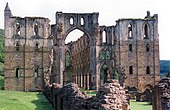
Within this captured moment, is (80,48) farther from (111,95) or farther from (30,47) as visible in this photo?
(111,95)

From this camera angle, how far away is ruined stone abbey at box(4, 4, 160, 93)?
42719mm

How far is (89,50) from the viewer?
48.1 meters

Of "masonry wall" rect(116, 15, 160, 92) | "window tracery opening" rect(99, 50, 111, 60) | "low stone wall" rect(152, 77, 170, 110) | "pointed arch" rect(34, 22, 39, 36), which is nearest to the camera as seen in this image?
"low stone wall" rect(152, 77, 170, 110)

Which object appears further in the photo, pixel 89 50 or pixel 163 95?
pixel 89 50

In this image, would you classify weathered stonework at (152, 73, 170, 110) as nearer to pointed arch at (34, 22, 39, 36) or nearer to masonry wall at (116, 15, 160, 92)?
pointed arch at (34, 22, 39, 36)

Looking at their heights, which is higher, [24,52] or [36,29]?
[36,29]

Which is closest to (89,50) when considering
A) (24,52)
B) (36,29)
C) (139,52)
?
(139,52)

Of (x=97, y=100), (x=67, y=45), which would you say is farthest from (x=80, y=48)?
(x=97, y=100)

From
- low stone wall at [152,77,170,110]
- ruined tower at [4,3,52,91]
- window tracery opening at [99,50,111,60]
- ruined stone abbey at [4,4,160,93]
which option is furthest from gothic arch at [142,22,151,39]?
low stone wall at [152,77,170,110]

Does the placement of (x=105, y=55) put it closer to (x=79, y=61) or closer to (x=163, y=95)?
(x=79, y=61)

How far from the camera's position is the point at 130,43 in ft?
153

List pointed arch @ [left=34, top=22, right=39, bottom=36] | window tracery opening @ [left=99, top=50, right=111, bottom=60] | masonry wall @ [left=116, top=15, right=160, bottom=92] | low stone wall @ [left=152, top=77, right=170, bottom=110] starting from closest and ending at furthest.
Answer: low stone wall @ [left=152, top=77, right=170, bottom=110]
pointed arch @ [left=34, top=22, right=39, bottom=36]
masonry wall @ [left=116, top=15, right=160, bottom=92]
window tracery opening @ [left=99, top=50, right=111, bottom=60]

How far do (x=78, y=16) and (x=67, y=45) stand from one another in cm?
1930

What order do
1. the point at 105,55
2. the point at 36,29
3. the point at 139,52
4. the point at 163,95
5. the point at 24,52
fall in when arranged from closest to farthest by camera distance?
the point at 163,95
the point at 24,52
the point at 36,29
the point at 139,52
the point at 105,55
